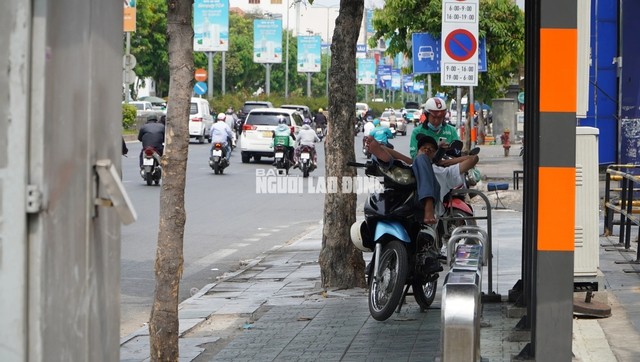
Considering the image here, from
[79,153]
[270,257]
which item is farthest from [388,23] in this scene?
[79,153]

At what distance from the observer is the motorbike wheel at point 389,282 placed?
341 inches

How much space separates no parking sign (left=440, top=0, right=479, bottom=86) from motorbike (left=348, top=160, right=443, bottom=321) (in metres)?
6.91

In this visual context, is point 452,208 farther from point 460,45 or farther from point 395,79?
point 395,79

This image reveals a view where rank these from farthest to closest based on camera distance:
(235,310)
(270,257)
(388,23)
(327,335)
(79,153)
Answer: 1. (388,23)
2. (270,257)
3. (235,310)
4. (327,335)
5. (79,153)

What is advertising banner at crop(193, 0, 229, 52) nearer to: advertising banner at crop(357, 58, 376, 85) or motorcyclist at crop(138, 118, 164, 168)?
motorcyclist at crop(138, 118, 164, 168)

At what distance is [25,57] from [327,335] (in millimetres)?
5650

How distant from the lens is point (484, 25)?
3391 cm

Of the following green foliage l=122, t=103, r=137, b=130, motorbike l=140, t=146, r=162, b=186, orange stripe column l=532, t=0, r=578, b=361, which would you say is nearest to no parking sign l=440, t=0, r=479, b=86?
orange stripe column l=532, t=0, r=578, b=361

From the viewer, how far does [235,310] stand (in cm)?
1053

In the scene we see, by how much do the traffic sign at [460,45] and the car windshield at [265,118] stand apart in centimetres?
2192

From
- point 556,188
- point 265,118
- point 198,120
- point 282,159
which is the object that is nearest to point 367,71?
point 198,120

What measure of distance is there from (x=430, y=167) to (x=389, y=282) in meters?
0.98

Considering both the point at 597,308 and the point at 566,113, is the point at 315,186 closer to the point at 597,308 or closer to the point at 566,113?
the point at 597,308

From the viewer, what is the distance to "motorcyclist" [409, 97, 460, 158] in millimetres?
10766
